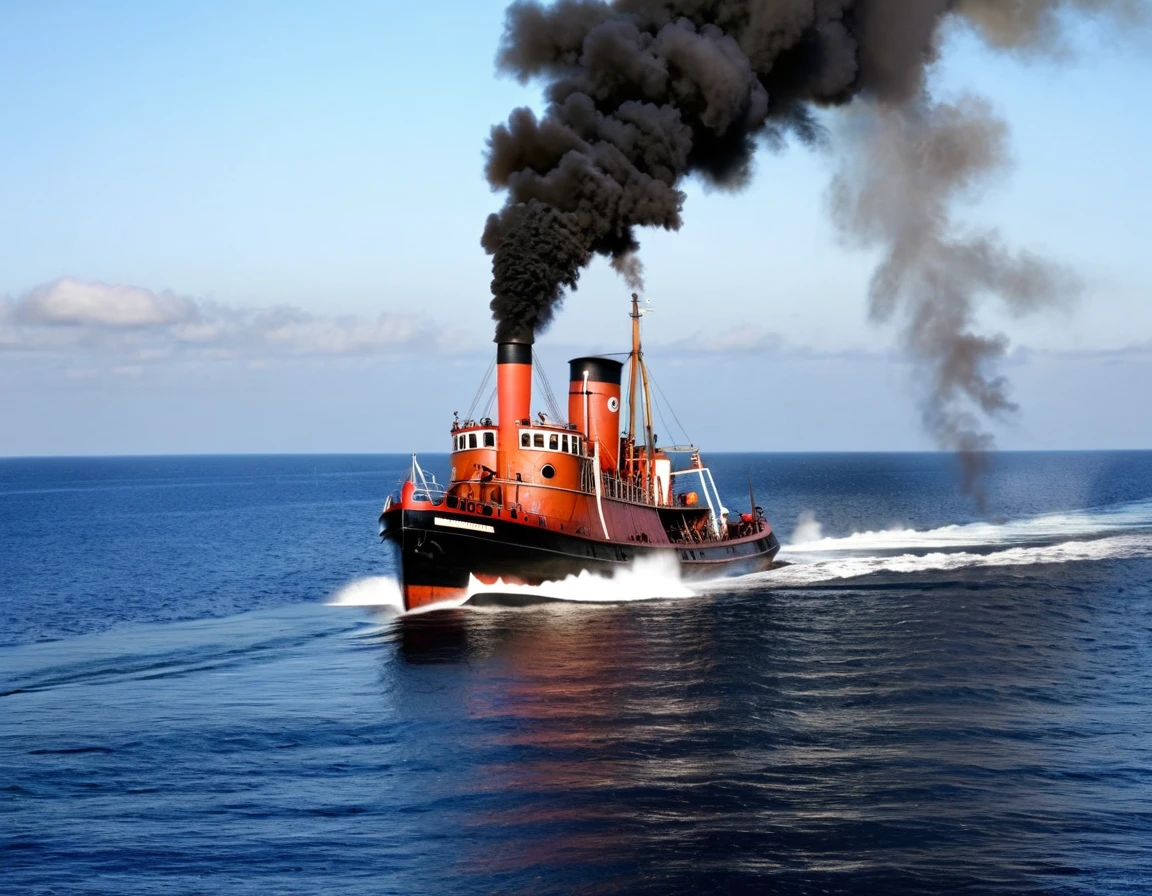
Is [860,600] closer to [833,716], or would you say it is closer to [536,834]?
[833,716]

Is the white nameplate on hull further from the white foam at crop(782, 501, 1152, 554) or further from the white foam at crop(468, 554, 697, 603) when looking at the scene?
the white foam at crop(782, 501, 1152, 554)

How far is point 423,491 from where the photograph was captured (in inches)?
1925

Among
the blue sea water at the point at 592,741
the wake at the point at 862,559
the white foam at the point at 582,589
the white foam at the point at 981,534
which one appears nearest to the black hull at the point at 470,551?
the white foam at the point at 582,589

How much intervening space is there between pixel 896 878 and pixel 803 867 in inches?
59.6

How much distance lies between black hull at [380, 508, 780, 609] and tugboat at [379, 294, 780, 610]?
0.04 meters

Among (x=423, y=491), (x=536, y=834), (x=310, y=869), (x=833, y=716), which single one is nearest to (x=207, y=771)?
(x=310, y=869)

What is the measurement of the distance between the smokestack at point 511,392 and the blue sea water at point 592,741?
7.35m

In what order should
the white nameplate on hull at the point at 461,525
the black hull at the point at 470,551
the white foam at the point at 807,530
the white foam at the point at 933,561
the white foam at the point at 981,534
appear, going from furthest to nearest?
the white foam at the point at 807,530 < the white foam at the point at 981,534 < the white foam at the point at 933,561 < the black hull at the point at 470,551 < the white nameplate on hull at the point at 461,525

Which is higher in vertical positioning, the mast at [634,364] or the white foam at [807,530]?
the mast at [634,364]

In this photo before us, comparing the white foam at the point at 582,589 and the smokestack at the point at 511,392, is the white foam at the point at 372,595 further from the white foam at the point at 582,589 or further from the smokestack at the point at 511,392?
the smokestack at the point at 511,392

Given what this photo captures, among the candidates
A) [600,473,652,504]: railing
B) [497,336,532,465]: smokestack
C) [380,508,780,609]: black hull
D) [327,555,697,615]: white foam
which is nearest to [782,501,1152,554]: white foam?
[600,473,652,504]: railing

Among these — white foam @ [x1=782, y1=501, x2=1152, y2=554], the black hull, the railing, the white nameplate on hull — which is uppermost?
the railing

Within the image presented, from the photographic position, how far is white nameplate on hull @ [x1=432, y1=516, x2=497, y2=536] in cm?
4738

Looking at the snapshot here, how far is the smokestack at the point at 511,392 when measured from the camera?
170 feet
